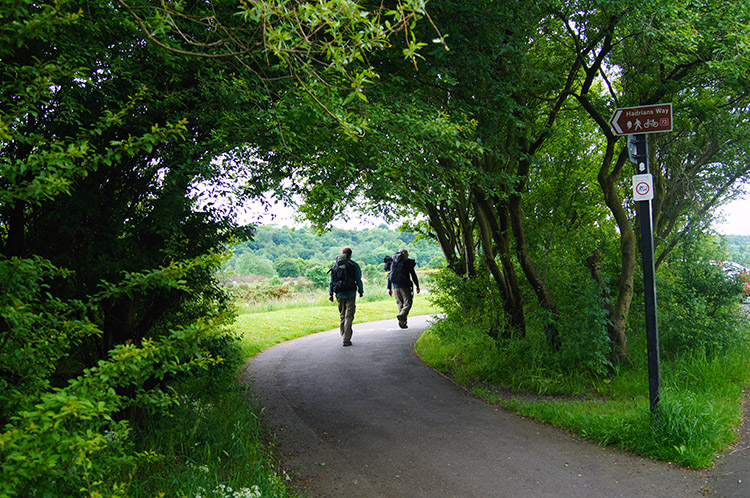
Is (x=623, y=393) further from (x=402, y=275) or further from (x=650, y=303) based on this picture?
(x=402, y=275)

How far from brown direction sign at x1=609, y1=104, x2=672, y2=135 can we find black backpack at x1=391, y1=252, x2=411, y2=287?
27.7ft

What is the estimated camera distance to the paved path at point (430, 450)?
178 inches

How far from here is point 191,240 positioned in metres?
5.38

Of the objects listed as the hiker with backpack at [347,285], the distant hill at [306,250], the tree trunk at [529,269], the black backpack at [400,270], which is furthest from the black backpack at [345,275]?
the distant hill at [306,250]

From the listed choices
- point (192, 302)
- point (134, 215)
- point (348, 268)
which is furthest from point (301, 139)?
point (348, 268)

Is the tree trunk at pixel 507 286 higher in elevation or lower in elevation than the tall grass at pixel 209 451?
higher

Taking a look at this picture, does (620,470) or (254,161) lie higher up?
(254,161)

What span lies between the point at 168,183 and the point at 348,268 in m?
7.13

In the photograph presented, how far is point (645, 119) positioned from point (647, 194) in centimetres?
86

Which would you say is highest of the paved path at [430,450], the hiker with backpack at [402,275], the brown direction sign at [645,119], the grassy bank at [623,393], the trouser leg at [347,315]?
the brown direction sign at [645,119]

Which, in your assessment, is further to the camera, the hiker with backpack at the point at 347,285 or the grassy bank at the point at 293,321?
the grassy bank at the point at 293,321

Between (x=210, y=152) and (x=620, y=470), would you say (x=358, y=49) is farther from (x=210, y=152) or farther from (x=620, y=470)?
(x=620, y=470)

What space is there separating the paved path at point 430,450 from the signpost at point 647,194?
1.00m

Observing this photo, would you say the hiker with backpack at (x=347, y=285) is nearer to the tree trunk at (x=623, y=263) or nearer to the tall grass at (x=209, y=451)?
the tall grass at (x=209, y=451)
